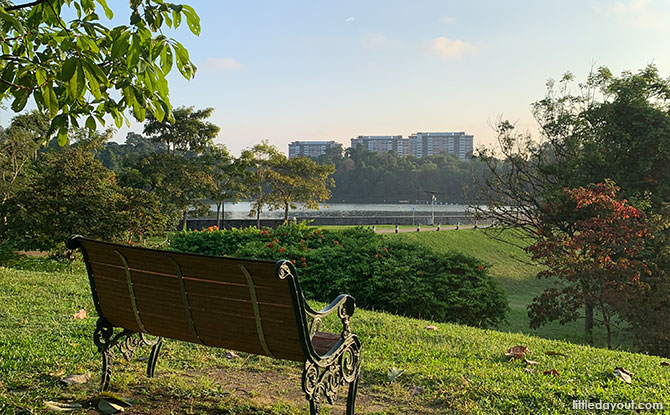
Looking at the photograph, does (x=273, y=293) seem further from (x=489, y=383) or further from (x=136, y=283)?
(x=489, y=383)

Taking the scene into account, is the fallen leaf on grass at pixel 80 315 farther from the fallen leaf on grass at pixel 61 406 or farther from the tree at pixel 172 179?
the tree at pixel 172 179

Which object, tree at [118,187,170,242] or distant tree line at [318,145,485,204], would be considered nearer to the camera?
tree at [118,187,170,242]

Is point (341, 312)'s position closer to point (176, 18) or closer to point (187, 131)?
point (176, 18)

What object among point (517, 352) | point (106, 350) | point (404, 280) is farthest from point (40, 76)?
point (404, 280)

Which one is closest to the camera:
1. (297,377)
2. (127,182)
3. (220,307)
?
(220,307)

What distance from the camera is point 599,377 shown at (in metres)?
4.01

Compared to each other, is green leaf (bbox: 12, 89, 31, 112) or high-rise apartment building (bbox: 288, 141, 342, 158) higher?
high-rise apartment building (bbox: 288, 141, 342, 158)

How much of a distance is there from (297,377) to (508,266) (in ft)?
74.0

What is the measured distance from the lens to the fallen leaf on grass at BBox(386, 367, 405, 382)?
374 centimetres

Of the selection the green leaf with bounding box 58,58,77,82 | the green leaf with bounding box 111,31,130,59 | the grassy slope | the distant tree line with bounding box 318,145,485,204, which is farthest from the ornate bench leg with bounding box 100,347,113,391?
the distant tree line with bounding box 318,145,485,204

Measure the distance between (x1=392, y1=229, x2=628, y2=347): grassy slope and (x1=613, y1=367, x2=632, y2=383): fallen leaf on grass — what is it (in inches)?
395

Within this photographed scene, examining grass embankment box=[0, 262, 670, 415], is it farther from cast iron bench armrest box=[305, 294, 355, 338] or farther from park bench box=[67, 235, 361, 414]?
cast iron bench armrest box=[305, 294, 355, 338]

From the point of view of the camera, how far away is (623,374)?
3.99 m

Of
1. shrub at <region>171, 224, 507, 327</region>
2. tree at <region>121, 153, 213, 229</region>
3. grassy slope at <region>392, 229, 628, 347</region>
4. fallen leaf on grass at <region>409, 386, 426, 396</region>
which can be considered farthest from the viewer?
tree at <region>121, 153, 213, 229</region>
